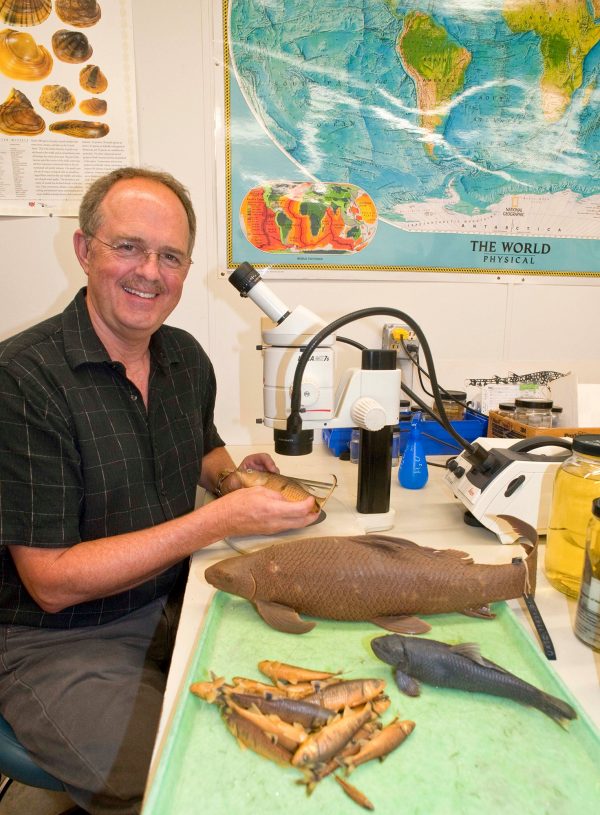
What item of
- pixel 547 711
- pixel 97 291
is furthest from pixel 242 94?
pixel 547 711

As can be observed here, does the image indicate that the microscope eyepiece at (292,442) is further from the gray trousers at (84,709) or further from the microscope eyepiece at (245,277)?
the gray trousers at (84,709)

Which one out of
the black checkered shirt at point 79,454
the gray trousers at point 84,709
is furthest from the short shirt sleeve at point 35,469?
the gray trousers at point 84,709

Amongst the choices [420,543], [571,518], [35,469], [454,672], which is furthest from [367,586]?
[35,469]

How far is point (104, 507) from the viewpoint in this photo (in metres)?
1.05

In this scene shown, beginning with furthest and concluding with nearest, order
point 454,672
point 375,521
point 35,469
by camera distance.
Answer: point 375,521, point 35,469, point 454,672

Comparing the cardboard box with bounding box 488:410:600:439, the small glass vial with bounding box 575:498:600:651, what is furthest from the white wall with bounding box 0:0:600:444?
the small glass vial with bounding box 575:498:600:651

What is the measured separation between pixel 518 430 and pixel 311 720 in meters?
1.13

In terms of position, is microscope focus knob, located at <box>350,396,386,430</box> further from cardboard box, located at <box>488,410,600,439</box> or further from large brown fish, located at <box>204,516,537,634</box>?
cardboard box, located at <box>488,410,600,439</box>

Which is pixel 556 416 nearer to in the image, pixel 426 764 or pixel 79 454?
pixel 426 764

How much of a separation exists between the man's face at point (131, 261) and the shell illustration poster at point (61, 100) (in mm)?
735

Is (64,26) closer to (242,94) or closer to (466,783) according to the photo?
(242,94)

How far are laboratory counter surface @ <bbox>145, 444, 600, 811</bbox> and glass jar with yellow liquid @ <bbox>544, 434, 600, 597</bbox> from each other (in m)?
0.03

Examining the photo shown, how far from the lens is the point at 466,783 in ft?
1.73

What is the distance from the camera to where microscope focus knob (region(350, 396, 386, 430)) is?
1053mm
